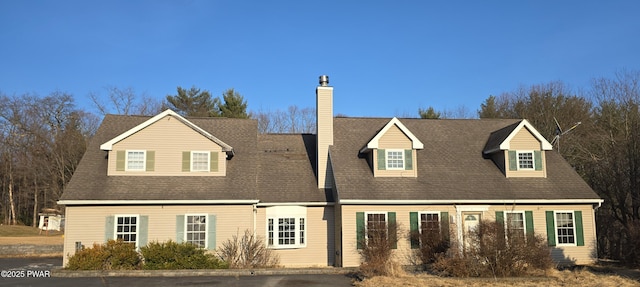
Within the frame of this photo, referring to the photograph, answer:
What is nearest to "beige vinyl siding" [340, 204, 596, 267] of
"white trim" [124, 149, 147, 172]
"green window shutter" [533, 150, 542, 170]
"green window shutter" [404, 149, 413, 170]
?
"green window shutter" [404, 149, 413, 170]

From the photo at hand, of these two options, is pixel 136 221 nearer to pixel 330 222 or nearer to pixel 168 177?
pixel 168 177

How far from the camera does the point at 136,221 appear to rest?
59.9ft

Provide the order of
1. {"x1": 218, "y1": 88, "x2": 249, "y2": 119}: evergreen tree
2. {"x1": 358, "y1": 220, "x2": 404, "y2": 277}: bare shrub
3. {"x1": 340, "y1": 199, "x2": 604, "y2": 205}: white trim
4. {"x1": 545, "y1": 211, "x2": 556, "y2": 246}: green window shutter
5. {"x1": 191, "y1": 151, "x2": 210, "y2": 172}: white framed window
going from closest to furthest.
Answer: {"x1": 358, "y1": 220, "x2": 404, "y2": 277}: bare shrub, {"x1": 340, "y1": 199, "x2": 604, "y2": 205}: white trim, {"x1": 545, "y1": 211, "x2": 556, "y2": 246}: green window shutter, {"x1": 191, "y1": 151, "x2": 210, "y2": 172}: white framed window, {"x1": 218, "y1": 88, "x2": 249, "y2": 119}: evergreen tree

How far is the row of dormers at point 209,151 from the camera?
1961 cm

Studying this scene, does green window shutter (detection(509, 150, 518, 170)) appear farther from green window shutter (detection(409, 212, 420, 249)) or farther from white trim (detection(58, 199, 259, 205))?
white trim (detection(58, 199, 259, 205))

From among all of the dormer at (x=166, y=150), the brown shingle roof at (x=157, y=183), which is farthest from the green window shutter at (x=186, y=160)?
the brown shingle roof at (x=157, y=183)

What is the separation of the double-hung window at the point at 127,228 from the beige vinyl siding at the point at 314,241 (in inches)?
177

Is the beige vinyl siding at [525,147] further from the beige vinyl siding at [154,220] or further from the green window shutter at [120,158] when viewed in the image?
the green window shutter at [120,158]

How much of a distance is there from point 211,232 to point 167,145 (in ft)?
13.4

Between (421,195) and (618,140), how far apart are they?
13830 mm

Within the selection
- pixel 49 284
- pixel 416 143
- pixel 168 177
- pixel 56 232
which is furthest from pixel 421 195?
pixel 56 232

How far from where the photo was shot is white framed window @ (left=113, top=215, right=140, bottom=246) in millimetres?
18083

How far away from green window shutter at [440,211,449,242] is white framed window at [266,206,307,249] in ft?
17.2

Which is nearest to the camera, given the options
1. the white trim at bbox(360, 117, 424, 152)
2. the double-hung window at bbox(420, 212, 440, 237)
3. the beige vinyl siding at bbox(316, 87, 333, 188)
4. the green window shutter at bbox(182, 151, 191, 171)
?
the double-hung window at bbox(420, 212, 440, 237)
